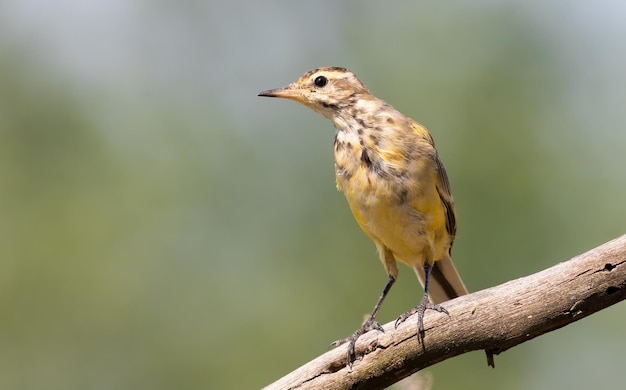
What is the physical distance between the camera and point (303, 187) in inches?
677

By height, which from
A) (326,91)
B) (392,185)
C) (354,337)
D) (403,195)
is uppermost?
(326,91)

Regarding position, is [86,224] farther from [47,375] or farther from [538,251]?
[538,251]

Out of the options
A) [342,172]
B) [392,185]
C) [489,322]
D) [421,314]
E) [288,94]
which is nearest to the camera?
[489,322]

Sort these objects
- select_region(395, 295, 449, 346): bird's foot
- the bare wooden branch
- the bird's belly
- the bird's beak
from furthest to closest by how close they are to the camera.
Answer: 1. the bird's beak
2. the bird's belly
3. select_region(395, 295, 449, 346): bird's foot
4. the bare wooden branch

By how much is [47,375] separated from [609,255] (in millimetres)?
13661

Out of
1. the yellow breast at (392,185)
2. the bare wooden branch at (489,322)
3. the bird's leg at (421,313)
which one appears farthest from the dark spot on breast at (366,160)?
the bare wooden branch at (489,322)

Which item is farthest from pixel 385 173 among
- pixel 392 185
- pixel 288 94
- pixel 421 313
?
pixel 421 313

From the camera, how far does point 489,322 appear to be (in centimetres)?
636

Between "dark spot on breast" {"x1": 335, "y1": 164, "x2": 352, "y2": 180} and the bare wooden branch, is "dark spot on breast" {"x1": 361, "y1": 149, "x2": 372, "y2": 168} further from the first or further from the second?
the bare wooden branch

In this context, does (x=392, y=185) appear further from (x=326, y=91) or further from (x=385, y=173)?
(x=326, y=91)

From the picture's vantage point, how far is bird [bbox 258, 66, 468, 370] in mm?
7520

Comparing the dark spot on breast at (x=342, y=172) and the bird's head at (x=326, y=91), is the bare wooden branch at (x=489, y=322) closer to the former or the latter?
the dark spot on breast at (x=342, y=172)

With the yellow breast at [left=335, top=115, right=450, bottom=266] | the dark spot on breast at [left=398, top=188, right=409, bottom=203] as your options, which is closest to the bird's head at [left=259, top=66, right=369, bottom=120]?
the yellow breast at [left=335, top=115, right=450, bottom=266]

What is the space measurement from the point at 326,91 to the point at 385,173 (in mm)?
1035
